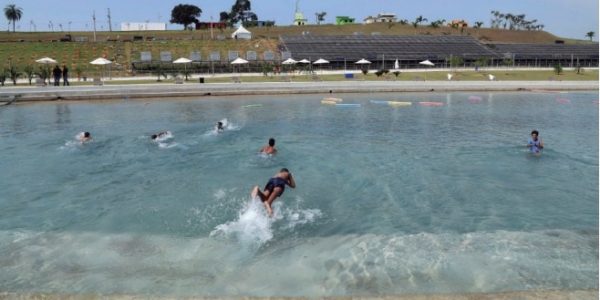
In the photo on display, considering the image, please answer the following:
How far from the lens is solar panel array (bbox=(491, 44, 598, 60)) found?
70.1 meters

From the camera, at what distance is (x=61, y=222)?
32.4 ft

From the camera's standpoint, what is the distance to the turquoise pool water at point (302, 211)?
24.1ft

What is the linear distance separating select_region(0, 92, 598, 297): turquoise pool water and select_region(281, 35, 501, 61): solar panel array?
45.2 m

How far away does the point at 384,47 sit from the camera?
233 feet

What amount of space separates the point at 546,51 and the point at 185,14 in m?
83.5

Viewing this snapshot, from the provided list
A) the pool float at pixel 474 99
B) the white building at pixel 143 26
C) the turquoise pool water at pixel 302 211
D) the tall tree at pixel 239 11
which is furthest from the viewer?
the tall tree at pixel 239 11

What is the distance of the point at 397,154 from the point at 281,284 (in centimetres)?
970

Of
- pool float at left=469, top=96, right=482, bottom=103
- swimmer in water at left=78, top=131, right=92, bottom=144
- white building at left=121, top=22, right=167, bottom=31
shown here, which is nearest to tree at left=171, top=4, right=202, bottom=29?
white building at left=121, top=22, right=167, bottom=31

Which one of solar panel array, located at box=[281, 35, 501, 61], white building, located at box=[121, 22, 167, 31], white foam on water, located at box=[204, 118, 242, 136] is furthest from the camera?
white building, located at box=[121, 22, 167, 31]

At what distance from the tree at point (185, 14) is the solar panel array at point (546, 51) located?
2913 inches

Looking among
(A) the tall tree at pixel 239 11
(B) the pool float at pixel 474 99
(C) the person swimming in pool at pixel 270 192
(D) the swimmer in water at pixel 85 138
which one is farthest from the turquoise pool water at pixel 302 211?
(A) the tall tree at pixel 239 11

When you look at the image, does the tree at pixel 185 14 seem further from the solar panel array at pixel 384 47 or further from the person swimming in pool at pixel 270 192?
the person swimming in pool at pixel 270 192

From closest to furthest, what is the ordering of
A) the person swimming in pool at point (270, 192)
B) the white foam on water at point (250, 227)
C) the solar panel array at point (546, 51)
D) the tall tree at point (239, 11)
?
1. the white foam on water at point (250, 227)
2. the person swimming in pool at point (270, 192)
3. the solar panel array at point (546, 51)
4. the tall tree at point (239, 11)

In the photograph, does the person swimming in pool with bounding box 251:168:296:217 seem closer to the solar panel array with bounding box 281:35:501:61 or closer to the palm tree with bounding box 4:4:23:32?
the solar panel array with bounding box 281:35:501:61
